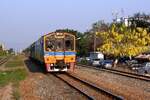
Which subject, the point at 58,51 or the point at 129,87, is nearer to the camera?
the point at 129,87

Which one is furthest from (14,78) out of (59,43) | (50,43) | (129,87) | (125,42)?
(125,42)

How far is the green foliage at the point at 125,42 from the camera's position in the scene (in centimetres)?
6397

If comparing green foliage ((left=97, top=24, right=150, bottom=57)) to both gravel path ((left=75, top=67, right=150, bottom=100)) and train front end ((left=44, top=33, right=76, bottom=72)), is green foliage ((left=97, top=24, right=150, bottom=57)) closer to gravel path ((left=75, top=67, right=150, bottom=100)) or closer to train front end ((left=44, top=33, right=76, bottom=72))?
train front end ((left=44, top=33, right=76, bottom=72))

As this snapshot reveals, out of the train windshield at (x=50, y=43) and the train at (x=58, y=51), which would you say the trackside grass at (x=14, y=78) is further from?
the train windshield at (x=50, y=43)

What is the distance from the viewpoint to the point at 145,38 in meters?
69.9

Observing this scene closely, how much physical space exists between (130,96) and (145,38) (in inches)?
2096

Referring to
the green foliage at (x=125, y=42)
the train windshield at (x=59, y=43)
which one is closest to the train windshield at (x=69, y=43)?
the train windshield at (x=59, y=43)

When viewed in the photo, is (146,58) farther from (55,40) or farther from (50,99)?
(50,99)

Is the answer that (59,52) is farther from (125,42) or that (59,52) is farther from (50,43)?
(125,42)

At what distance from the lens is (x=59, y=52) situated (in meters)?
33.9

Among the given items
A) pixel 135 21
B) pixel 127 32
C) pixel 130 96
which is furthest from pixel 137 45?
pixel 130 96

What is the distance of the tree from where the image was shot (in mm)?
63969

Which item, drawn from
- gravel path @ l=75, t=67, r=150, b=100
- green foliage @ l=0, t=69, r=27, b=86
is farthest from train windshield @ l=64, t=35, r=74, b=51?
gravel path @ l=75, t=67, r=150, b=100

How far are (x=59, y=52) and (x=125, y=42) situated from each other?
33.9m
